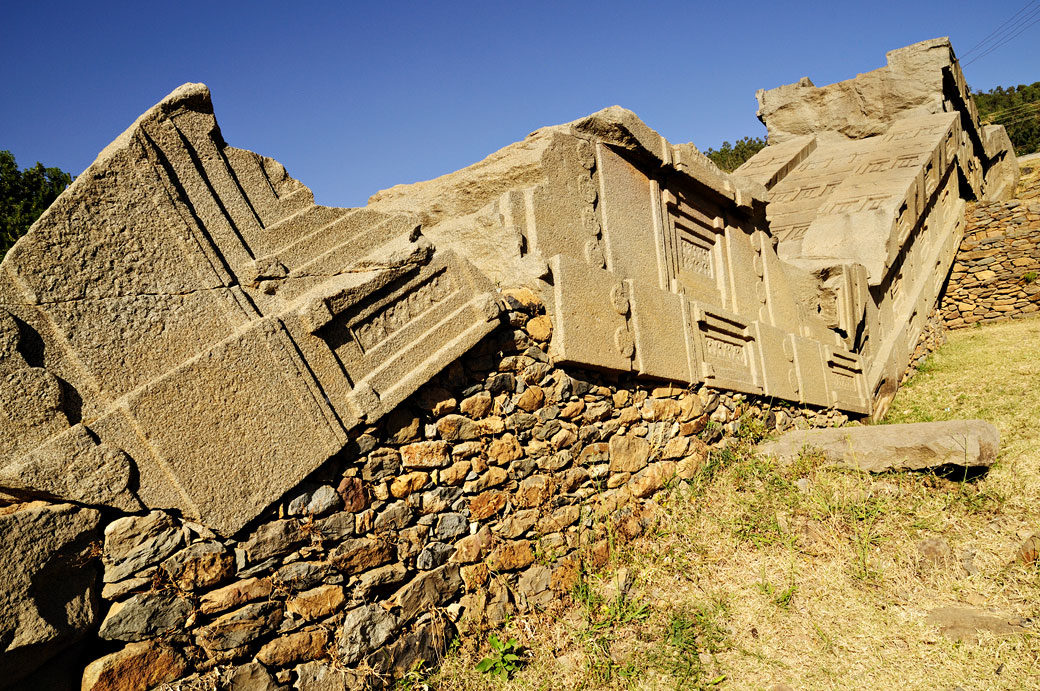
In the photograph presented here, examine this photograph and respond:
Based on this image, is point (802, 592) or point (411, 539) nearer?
point (411, 539)

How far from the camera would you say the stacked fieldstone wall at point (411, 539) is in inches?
91.4

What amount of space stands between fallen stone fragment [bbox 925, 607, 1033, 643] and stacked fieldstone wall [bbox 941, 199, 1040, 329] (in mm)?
7465

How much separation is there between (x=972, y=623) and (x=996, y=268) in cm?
783

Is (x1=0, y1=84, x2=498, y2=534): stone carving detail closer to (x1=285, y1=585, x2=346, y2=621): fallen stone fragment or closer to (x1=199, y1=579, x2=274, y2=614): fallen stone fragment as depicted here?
(x1=199, y1=579, x2=274, y2=614): fallen stone fragment

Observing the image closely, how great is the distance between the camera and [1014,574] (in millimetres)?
2957

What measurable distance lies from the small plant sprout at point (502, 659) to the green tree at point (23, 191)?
1108 centimetres

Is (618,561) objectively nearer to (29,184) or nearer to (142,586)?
(142,586)

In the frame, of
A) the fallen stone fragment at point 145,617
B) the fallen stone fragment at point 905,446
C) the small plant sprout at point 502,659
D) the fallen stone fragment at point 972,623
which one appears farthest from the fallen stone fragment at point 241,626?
the fallen stone fragment at point 905,446

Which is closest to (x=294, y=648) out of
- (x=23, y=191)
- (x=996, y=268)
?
(x=996, y=268)

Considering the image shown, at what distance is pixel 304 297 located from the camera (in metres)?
2.89

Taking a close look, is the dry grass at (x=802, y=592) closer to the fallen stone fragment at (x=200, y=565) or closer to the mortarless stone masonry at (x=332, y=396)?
the mortarless stone masonry at (x=332, y=396)

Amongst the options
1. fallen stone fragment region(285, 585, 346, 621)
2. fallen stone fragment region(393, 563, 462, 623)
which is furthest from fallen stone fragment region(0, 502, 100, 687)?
fallen stone fragment region(393, 563, 462, 623)

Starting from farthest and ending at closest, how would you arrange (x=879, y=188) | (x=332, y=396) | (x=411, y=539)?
(x=879, y=188)
(x=411, y=539)
(x=332, y=396)

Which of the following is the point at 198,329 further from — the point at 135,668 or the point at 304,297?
the point at 135,668
